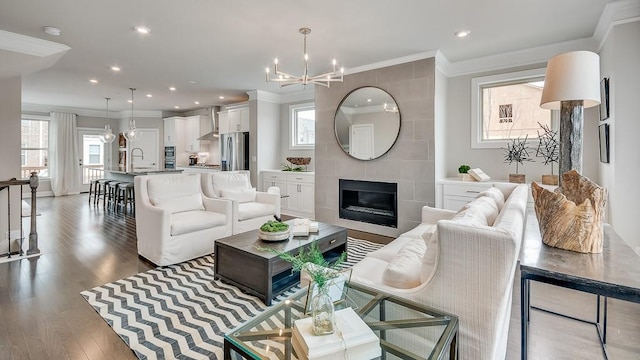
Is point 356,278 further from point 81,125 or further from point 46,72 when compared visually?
point 81,125

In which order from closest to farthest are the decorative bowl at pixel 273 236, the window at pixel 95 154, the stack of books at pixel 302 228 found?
1. the decorative bowl at pixel 273 236
2. the stack of books at pixel 302 228
3. the window at pixel 95 154

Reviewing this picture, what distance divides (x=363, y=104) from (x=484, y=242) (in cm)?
376

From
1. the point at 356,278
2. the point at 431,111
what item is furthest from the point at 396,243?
the point at 431,111

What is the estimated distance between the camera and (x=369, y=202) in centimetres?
492

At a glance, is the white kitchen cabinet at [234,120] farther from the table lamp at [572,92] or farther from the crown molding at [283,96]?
the table lamp at [572,92]

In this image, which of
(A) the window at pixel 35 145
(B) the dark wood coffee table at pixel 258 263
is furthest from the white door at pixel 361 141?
(A) the window at pixel 35 145

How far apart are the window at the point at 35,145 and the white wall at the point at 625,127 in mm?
12260

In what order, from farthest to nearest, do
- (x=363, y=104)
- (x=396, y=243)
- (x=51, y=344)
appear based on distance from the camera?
(x=363, y=104) < (x=396, y=243) < (x=51, y=344)

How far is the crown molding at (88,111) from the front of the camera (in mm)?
8461

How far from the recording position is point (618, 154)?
9.64 ft

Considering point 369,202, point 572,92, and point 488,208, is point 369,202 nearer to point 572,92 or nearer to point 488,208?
point 488,208

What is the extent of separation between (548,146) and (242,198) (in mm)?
4330

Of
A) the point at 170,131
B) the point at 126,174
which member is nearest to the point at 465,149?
the point at 126,174

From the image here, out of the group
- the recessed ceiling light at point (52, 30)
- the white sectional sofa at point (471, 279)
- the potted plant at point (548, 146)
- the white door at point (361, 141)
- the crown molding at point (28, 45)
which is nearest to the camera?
the white sectional sofa at point (471, 279)
